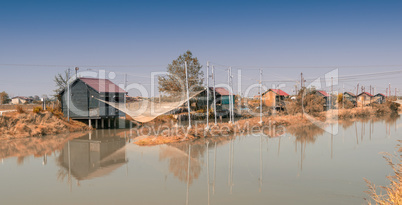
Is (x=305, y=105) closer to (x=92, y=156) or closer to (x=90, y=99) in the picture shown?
(x=90, y=99)

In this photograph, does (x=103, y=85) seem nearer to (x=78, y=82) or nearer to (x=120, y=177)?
(x=78, y=82)

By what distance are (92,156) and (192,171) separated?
5676mm

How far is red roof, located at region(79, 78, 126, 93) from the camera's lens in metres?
21.6

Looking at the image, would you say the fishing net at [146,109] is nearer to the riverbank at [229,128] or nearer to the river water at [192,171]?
the riverbank at [229,128]

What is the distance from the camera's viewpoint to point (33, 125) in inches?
767

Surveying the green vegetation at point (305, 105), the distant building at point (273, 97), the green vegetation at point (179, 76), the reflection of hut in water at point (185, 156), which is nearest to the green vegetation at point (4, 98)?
the green vegetation at point (179, 76)

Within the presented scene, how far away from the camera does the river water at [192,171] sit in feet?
25.7

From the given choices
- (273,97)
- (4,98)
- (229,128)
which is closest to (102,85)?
(229,128)

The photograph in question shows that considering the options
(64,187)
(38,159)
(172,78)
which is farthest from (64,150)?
(172,78)

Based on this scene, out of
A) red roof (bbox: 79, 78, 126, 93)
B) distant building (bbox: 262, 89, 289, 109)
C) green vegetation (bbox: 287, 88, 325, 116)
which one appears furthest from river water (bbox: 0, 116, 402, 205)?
distant building (bbox: 262, 89, 289, 109)

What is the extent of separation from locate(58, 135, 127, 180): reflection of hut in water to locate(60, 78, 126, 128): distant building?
3.76 metres

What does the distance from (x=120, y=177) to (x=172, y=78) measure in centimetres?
2387

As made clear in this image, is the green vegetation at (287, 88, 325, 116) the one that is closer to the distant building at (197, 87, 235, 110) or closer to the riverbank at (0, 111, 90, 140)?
the distant building at (197, 87, 235, 110)

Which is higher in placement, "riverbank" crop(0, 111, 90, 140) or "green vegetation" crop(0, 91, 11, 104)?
"green vegetation" crop(0, 91, 11, 104)
